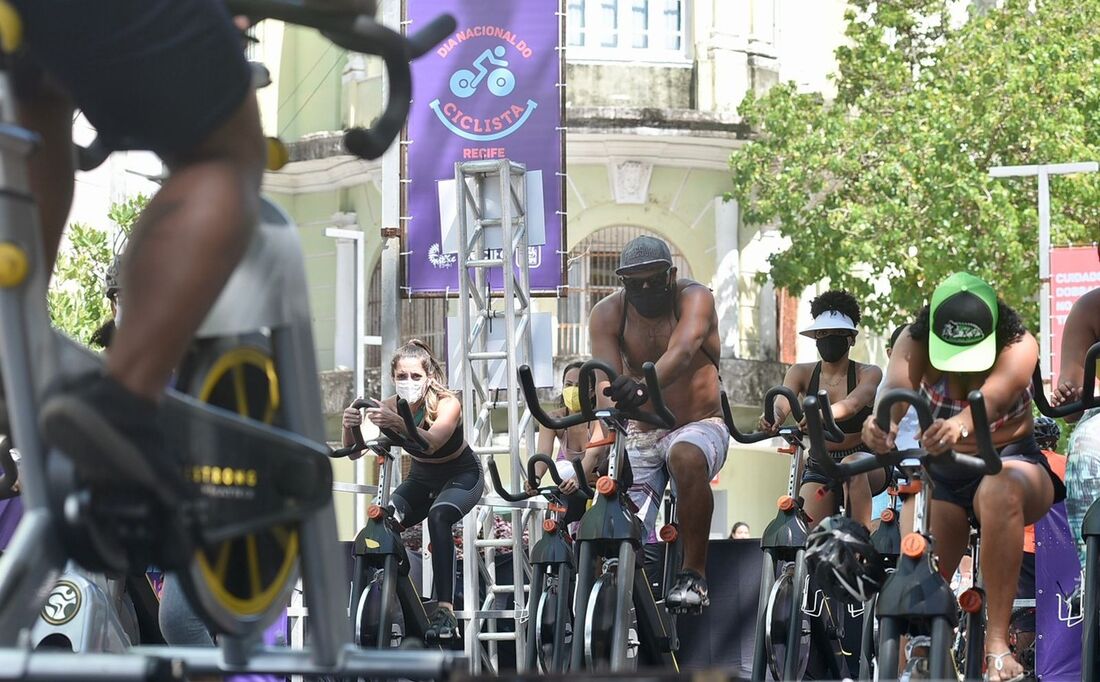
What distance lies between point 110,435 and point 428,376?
915 centimetres

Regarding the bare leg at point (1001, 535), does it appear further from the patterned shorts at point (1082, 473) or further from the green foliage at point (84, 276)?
the green foliage at point (84, 276)

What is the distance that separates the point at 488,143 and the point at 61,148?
1479 cm

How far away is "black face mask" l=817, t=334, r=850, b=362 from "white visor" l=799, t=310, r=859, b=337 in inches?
3.0

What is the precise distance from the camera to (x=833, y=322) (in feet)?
35.6

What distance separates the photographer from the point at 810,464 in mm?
10500

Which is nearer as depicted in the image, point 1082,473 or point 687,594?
point 1082,473

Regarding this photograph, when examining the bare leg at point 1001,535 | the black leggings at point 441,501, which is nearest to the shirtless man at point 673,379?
the bare leg at point 1001,535

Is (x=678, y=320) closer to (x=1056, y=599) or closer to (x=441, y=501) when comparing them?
(x=1056, y=599)

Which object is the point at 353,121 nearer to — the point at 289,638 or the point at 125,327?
the point at 289,638

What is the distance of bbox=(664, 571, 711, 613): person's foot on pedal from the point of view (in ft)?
29.5

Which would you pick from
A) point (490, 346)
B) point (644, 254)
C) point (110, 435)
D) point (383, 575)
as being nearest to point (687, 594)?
point (644, 254)

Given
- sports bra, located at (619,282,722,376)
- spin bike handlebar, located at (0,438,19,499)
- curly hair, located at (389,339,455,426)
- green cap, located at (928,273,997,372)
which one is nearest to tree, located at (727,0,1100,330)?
curly hair, located at (389,339,455,426)

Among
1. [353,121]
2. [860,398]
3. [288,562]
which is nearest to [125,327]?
[288,562]

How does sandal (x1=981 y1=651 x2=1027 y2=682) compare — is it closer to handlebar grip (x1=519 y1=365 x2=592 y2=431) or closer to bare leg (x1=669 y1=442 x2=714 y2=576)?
handlebar grip (x1=519 y1=365 x2=592 y2=431)
